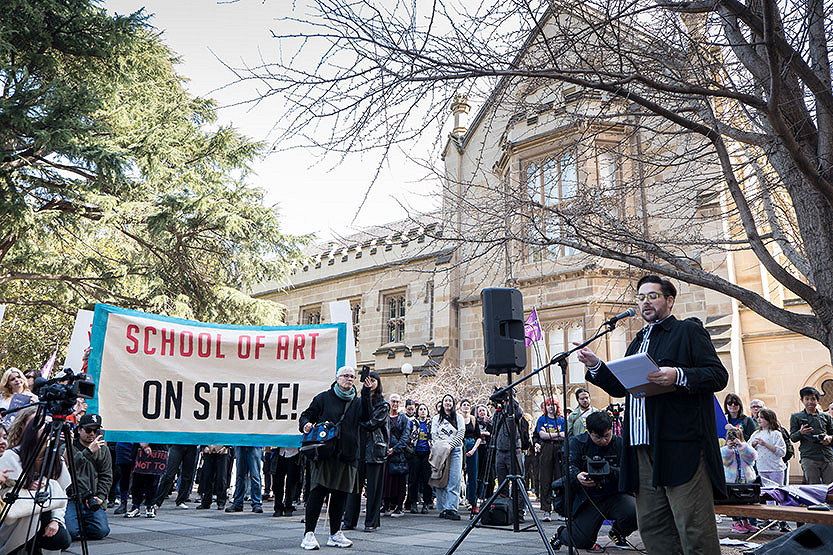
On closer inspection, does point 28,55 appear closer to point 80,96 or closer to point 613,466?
point 80,96

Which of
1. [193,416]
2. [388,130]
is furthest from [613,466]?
[193,416]

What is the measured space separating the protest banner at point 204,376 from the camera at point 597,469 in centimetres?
370

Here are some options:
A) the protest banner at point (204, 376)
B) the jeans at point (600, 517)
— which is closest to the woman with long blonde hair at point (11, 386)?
the protest banner at point (204, 376)

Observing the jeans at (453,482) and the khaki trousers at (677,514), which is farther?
the jeans at (453,482)

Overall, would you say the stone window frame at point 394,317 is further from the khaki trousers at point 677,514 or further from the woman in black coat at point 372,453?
the khaki trousers at point 677,514

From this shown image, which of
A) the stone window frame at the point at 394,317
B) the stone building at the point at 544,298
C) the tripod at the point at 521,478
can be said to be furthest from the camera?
the stone window frame at the point at 394,317

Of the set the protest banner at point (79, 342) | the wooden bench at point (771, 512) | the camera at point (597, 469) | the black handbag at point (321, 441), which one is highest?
the protest banner at point (79, 342)

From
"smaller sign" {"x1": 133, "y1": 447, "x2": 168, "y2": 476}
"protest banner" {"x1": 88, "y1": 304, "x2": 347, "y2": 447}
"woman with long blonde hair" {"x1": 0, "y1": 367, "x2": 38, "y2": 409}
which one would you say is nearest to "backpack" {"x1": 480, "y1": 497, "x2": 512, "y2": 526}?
"protest banner" {"x1": 88, "y1": 304, "x2": 347, "y2": 447}

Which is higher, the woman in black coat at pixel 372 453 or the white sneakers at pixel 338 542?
the woman in black coat at pixel 372 453

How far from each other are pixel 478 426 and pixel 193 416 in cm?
555

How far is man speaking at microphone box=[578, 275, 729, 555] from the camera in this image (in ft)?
11.1

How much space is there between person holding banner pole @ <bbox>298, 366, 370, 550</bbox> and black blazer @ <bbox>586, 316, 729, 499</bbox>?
323cm

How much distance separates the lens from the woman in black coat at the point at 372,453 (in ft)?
22.3

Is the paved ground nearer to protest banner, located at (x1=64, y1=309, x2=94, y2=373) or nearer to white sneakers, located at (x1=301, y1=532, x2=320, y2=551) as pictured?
white sneakers, located at (x1=301, y1=532, x2=320, y2=551)
